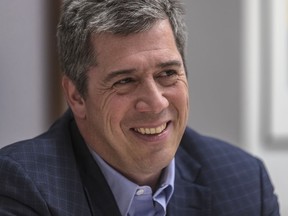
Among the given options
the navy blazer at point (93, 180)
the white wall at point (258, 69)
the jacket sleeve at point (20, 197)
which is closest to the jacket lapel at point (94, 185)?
the navy blazer at point (93, 180)

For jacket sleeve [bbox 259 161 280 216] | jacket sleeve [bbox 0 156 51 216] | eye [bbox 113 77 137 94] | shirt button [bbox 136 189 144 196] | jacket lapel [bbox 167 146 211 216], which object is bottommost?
jacket sleeve [bbox 259 161 280 216]

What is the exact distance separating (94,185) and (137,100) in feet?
0.75

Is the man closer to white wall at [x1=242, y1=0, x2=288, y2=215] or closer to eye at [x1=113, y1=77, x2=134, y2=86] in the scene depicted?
eye at [x1=113, y1=77, x2=134, y2=86]

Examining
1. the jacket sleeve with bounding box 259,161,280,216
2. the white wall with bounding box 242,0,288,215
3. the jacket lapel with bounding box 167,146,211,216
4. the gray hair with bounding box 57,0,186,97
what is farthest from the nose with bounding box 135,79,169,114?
the white wall with bounding box 242,0,288,215

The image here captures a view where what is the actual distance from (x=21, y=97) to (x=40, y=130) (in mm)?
144

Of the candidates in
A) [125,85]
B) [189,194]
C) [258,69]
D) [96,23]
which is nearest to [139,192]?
[189,194]

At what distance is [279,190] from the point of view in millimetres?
2211

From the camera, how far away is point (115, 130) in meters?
1.29

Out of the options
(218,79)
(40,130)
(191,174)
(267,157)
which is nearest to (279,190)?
(267,157)

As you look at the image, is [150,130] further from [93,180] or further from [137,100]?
[93,180]

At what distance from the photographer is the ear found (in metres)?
1.34

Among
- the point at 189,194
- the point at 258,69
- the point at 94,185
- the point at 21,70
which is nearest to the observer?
the point at 94,185

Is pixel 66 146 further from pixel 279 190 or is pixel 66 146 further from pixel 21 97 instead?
pixel 279 190

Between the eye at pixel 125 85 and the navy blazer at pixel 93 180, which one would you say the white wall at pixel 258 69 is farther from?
the eye at pixel 125 85
